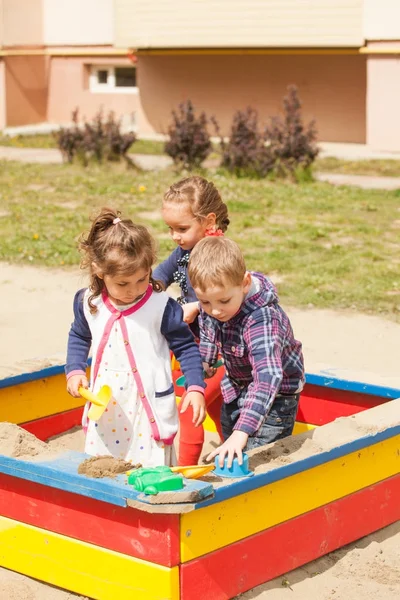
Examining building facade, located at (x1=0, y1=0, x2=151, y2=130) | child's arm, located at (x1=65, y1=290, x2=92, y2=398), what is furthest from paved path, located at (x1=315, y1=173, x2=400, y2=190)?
child's arm, located at (x1=65, y1=290, x2=92, y2=398)

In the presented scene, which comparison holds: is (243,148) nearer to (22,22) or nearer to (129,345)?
(22,22)

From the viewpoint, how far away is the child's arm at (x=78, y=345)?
11.9 feet

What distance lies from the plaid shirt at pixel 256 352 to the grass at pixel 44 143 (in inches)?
479

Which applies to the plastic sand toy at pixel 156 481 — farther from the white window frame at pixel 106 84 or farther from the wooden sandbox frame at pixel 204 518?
the white window frame at pixel 106 84

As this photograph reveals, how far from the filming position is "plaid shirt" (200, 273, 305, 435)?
11.3ft

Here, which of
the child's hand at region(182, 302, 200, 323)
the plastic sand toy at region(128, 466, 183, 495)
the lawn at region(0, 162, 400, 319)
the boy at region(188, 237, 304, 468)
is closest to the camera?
the plastic sand toy at region(128, 466, 183, 495)

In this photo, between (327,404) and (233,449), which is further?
(327,404)

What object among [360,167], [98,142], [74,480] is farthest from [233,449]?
[360,167]

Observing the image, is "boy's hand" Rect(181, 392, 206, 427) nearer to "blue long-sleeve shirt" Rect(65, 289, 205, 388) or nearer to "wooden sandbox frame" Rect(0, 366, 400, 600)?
"blue long-sleeve shirt" Rect(65, 289, 205, 388)

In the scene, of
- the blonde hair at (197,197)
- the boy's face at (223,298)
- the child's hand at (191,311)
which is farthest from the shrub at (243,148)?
the boy's face at (223,298)

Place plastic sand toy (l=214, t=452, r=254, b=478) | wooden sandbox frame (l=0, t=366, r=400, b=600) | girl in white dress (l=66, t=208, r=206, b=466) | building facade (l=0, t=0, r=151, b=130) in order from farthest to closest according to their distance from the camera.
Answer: building facade (l=0, t=0, r=151, b=130) < girl in white dress (l=66, t=208, r=206, b=466) < plastic sand toy (l=214, t=452, r=254, b=478) < wooden sandbox frame (l=0, t=366, r=400, b=600)

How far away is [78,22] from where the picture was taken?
19.1 metres

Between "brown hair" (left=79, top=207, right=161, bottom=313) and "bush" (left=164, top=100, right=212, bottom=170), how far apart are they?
31.5 ft

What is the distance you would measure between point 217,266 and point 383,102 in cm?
1250
